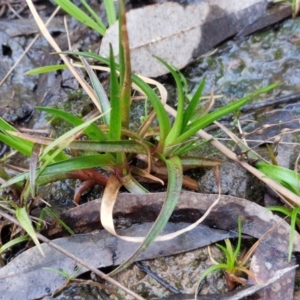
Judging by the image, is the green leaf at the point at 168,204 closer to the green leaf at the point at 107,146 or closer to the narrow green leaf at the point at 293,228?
the green leaf at the point at 107,146

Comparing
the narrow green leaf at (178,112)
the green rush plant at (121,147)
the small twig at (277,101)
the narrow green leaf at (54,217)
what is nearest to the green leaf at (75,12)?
the green rush plant at (121,147)

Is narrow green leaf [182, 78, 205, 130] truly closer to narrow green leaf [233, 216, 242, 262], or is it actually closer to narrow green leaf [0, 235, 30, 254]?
narrow green leaf [233, 216, 242, 262]

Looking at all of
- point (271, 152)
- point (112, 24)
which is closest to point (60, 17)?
point (112, 24)

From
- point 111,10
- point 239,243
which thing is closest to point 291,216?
point 239,243

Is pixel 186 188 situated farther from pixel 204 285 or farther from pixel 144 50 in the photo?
pixel 144 50

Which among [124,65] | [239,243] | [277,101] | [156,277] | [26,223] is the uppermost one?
[124,65]

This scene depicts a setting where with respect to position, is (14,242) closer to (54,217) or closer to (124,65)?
(54,217)
